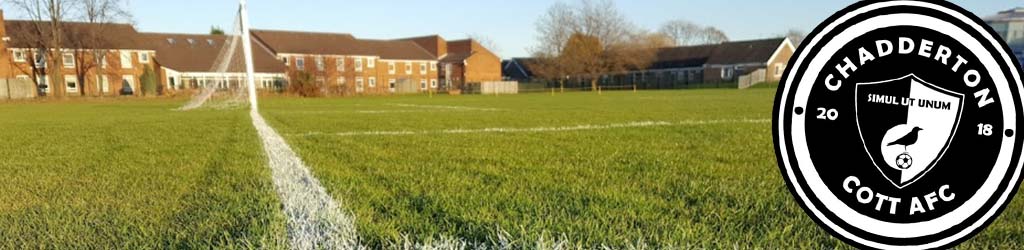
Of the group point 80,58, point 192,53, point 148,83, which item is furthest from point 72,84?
point 148,83

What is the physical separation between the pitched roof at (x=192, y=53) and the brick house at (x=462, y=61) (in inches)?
739

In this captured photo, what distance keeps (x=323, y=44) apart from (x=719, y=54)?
42612mm

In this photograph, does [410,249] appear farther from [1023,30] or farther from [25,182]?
[1023,30]

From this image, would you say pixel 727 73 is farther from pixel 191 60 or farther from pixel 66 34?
pixel 66 34

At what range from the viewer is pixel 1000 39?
0.83 metres

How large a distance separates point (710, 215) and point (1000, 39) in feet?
5.65

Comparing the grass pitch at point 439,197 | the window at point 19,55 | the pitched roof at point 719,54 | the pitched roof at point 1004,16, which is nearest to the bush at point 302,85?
the window at point 19,55

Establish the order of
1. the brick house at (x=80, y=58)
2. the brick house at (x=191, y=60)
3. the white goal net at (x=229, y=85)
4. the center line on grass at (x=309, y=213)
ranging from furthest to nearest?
the brick house at (x=191, y=60), the brick house at (x=80, y=58), the white goal net at (x=229, y=85), the center line on grass at (x=309, y=213)

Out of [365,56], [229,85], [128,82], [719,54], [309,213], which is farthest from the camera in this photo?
[719,54]

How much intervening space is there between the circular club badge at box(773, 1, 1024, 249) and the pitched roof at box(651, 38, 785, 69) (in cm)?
6243

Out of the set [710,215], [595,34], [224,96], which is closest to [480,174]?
[710,215]

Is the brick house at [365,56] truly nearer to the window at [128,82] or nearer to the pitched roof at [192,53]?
the pitched roof at [192,53]

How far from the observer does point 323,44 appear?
53.1 metres

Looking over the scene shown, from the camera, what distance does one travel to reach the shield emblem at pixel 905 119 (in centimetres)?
79
